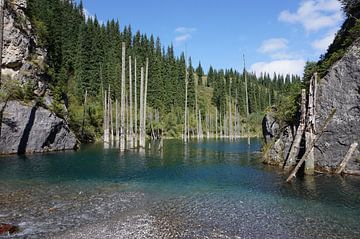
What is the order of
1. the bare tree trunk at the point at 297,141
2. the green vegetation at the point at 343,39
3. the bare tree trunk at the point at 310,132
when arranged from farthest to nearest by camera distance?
1. the green vegetation at the point at 343,39
2. the bare tree trunk at the point at 297,141
3. the bare tree trunk at the point at 310,132

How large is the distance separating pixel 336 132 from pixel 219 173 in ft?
29.2

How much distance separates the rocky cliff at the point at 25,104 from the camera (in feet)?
122

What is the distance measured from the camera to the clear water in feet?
36.2

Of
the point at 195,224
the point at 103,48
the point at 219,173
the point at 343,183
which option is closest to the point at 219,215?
the point at 195,224

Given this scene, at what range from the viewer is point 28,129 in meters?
38.9

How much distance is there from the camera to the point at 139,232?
35.4 ft

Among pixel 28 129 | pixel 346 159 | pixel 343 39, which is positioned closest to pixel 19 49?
pixel 28 129

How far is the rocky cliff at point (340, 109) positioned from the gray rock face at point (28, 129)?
31990 mm

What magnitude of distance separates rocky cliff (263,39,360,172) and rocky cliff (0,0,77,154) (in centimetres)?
3207

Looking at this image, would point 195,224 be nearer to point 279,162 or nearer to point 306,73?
point 279,162

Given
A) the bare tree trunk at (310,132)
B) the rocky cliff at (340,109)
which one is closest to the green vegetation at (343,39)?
the rocky cliff at (340,109)

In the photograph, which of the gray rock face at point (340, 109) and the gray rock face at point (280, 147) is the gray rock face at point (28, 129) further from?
the gray rock face at point (340, 109)

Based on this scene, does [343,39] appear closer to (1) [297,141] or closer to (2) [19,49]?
(1) [297,141]

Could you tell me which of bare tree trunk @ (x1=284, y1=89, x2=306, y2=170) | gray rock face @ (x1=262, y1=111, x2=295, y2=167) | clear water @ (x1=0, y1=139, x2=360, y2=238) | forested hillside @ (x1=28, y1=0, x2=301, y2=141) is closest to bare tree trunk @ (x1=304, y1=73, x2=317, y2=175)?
bare tree trunk @ (x1=284, y1=89, x2=306, y2=170)
